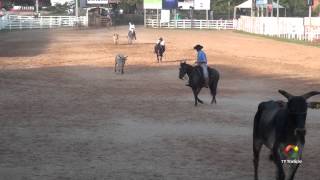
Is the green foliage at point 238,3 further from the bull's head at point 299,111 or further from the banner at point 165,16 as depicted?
the bull's head at point 299,111

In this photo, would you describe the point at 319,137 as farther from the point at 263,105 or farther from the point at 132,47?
the point at 132,47

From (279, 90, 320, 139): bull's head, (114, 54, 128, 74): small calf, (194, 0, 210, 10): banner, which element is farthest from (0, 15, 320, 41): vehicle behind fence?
(279, 90, 320, 139): bull's head

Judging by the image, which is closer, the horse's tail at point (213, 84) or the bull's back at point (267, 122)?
the bull's back at point (267, 122)

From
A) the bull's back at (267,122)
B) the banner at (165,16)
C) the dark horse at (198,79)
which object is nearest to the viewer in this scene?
Answer: the bull's back at (267,122)

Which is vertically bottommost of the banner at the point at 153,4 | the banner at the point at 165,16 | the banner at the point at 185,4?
the banner at the point at 165,16

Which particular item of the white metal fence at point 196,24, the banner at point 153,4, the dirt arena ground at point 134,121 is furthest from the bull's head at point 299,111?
the banner at point 153,4

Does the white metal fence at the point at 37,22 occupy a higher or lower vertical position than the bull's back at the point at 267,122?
higher

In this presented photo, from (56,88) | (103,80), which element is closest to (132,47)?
(103,80)

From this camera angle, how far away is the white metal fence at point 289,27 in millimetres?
59406

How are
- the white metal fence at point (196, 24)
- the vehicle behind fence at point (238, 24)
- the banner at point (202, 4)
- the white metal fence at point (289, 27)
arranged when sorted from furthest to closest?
the banner at point (202, 4), the white metal fence at point (196, 24), the vehicle behind fence at point (238, 24), the white metal fence at point (289, 27)

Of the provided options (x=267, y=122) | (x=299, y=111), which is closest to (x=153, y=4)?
(x=267, y=122)

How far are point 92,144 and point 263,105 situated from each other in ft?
15.1

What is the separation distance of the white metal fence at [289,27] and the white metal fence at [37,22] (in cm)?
2666

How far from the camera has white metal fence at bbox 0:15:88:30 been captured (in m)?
78.8
